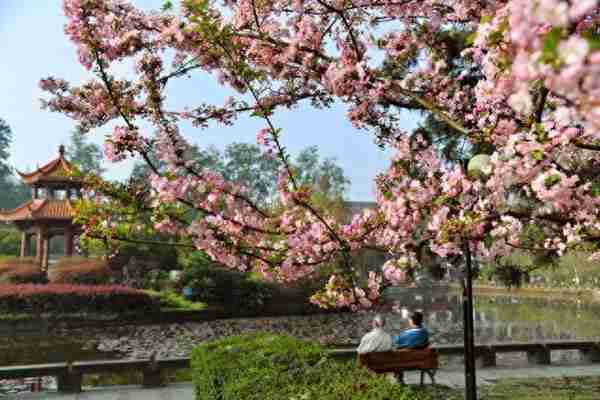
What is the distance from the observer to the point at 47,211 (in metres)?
34.2

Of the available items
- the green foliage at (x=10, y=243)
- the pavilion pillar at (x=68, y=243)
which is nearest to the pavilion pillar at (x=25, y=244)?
the pavilion pillar at (x=68, y=243)

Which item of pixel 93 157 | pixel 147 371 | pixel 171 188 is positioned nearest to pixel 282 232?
pixel 171 188

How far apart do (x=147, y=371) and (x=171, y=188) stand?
5490 mm

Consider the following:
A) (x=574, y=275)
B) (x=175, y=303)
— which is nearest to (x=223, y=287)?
(x=175, y=303)

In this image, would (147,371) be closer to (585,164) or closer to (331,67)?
(331,67)

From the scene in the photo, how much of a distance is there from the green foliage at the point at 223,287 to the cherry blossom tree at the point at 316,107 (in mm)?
24685

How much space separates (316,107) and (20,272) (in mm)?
27918

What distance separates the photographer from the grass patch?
25.3ft

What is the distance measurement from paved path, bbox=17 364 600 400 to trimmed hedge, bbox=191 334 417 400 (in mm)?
1811

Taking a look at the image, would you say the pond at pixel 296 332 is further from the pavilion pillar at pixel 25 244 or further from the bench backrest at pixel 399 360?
the pavilion pillar at pixel 25 244

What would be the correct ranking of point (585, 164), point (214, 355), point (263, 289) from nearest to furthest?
point (585, 164)
point (214, 355)
point (263, 289)

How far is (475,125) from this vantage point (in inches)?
184

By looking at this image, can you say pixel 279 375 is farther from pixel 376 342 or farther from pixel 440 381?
pixel 440 381

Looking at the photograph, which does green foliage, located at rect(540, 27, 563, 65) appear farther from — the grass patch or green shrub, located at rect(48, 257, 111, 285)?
green shrub, located at rect(48, 257, 111, 285)
